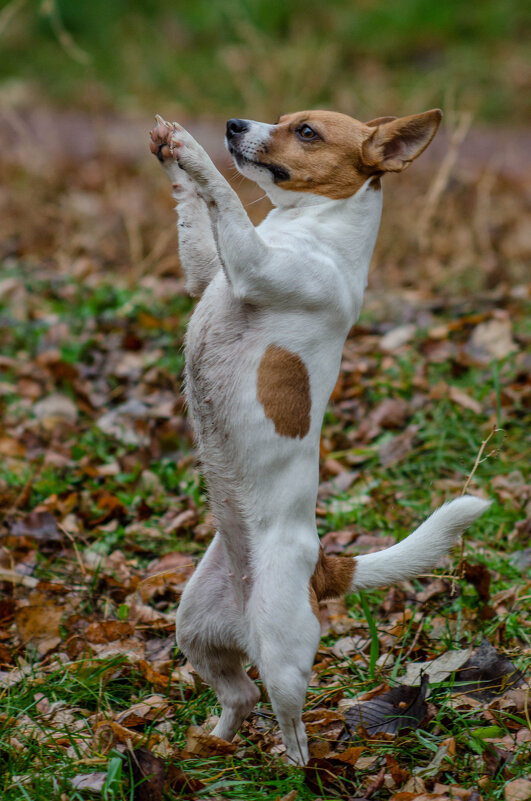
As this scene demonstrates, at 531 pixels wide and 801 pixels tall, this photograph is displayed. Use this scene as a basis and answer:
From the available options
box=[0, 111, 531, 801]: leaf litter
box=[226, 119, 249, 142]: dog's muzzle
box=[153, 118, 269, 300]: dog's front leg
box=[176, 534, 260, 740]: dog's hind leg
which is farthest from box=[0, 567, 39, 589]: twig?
box=[226, 119, 249, 142]: dog's muzzle

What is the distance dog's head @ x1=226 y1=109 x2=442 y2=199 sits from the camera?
269 centimetres

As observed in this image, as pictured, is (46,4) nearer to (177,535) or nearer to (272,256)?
(272,256)

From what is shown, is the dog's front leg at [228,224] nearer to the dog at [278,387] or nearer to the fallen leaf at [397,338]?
the dog at [278,387]

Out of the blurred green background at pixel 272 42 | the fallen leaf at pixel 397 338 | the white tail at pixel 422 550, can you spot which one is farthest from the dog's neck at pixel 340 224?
the blurred green background at pixel 272 42

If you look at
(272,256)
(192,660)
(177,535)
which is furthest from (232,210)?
(177,535)

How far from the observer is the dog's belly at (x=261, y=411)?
2.51m

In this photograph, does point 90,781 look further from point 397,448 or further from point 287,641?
point 397,448

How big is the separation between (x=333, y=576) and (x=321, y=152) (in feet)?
4.18

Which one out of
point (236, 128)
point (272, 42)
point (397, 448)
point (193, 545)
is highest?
point (272, 42)

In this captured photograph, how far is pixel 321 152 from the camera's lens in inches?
107

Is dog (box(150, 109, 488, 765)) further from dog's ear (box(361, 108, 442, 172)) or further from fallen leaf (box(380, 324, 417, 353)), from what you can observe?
fallen leaf (box(380, 324, 417, 353))

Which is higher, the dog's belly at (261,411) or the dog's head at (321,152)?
the dog's head at (321,152)

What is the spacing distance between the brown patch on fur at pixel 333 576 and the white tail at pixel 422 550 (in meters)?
0.02

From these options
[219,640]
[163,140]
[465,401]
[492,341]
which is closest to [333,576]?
[219,640]
